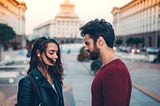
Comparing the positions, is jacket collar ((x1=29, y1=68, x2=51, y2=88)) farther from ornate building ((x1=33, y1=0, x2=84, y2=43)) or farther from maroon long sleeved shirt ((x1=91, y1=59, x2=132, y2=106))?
ornate building ((x1=33, y1=0, x2=84, y2=43))

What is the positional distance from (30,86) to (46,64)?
15.4 inches

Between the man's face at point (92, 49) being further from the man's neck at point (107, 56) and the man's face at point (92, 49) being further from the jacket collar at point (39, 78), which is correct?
the jacket collar at point (39, 78)

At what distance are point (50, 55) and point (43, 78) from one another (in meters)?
0.26

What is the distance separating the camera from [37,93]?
330 centimetres

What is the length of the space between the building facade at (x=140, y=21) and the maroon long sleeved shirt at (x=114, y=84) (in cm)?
6109

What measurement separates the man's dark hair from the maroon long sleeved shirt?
22cm

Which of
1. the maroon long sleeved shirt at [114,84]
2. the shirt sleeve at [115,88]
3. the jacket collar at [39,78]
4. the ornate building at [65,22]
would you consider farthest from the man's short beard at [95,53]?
the ornate building at [65,22]

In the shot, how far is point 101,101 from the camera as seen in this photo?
296cm

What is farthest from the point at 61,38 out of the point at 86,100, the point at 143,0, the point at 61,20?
the point at 86,100

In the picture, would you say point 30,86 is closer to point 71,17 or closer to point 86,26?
point 86,26

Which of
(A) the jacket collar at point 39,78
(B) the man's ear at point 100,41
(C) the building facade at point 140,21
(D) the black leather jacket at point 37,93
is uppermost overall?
(C) the building facade at point 140,21

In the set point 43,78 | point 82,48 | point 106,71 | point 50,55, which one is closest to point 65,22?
point 82,48

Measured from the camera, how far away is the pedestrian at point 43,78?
3258mm

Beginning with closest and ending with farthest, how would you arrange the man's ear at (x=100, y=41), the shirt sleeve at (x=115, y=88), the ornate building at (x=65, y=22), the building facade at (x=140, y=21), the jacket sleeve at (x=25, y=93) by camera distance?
the shirt sleeve at (x=115, y=88) < the man's ear at (x=100, y=41) < the jacket sleeve at (x=25, y=93) < the building facade at (x=140, y=21) < the ornate building at (x=65, y=22)
